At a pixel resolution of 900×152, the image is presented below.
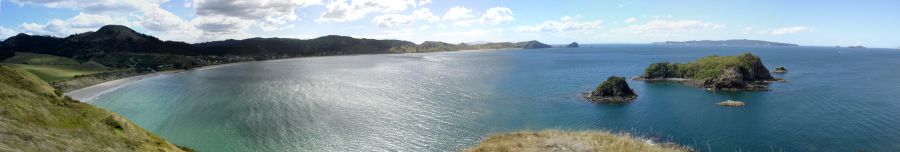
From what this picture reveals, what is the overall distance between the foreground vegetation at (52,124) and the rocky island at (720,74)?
12091cm

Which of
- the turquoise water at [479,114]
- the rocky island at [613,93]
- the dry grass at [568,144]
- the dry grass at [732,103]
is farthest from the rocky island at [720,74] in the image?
the dry grass at [568,144]

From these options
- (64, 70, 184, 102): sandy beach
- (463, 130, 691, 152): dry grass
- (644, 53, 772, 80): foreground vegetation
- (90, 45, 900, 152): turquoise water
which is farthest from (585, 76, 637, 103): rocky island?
(64, 70, 184, 102): sandy beach

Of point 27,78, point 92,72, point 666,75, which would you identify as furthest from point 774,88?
point 92,72

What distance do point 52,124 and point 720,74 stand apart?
13902cm

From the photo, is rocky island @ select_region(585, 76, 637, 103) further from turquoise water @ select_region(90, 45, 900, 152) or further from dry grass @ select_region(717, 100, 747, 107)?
dry grass @ select_region(717, 100, 747, 107)

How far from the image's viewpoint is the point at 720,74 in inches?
5172

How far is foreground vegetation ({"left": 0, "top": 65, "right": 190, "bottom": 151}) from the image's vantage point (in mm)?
32281

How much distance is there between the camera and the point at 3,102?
38156 millimetres

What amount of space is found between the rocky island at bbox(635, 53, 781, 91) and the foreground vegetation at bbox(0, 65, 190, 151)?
397 ft

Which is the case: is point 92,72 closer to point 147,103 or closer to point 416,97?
point 147,103

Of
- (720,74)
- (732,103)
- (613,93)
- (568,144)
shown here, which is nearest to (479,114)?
(613,93)

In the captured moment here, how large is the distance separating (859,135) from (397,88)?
95.1 m

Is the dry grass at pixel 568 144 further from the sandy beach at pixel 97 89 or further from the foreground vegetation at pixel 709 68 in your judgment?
the sandy beach at pixel 97 89

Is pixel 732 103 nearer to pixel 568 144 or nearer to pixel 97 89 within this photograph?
pixel 568 144
